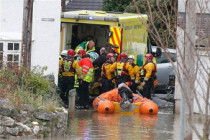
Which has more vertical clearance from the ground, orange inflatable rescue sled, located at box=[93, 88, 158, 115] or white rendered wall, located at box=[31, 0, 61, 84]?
white rendered wall, located at box=[31, 0, 61, 84]

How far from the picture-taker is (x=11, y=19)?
16.2 metres

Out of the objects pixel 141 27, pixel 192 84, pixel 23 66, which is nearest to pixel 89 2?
pixel 141 27

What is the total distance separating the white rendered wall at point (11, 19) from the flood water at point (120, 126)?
2.72 meters

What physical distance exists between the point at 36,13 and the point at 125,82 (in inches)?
130

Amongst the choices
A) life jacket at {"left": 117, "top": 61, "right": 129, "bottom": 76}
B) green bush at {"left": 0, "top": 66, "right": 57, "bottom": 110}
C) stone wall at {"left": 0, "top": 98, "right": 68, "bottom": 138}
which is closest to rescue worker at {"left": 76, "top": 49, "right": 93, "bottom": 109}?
life jacket at {"left": 117, "top": 61, "right": 129, "bottom": 76}

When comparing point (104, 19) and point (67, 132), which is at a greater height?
point (104, 19)

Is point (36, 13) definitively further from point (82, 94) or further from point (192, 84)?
point (192, 84)

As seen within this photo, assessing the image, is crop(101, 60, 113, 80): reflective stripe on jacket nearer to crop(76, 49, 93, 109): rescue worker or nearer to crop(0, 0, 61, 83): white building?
crop(76, 49, 93, 109): rescue worker

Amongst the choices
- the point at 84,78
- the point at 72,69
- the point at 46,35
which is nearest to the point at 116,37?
the point at 84,78

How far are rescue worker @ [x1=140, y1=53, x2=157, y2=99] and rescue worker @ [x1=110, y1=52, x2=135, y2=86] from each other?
48cm

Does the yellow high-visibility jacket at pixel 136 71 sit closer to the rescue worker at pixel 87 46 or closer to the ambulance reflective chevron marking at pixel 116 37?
the ambulance reflective chevron marking at pixel 116 37

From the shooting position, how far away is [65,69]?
16.8 meters

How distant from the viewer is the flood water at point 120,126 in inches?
466

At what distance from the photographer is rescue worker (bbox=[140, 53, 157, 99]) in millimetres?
17656
